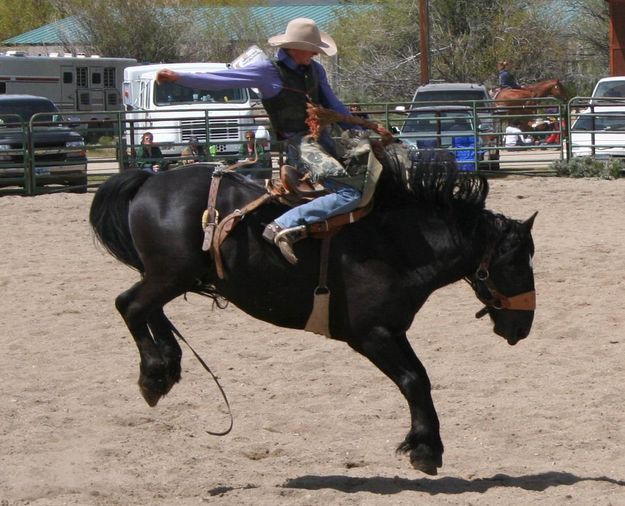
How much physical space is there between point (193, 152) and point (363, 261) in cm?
1301

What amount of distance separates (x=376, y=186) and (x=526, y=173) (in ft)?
44.3

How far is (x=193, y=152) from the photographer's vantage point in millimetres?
17609

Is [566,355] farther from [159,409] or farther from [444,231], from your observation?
[159,409]

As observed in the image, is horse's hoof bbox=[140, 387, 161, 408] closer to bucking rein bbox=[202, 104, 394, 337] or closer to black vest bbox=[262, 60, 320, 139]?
bucking rein bbox=[202, 104, 394, 337]

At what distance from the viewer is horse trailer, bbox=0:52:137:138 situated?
29688 millimetres

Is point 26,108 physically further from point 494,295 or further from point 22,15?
point 22,15

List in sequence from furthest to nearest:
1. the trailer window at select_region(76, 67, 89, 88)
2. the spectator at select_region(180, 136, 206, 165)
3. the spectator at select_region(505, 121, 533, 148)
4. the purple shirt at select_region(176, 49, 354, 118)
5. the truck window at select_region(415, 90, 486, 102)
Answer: the trailer window at select_region(76, 67, 89, 88)
the truck window at select_region(415, 90, 486, 102)
the spectator at select_region(505, 121, 533, 148)
the spectator at select_region(180, 136, 206, 165)
the purple shirt at select_region(176, 49, 354, 118)

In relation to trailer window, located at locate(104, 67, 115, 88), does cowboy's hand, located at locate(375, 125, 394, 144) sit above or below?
below

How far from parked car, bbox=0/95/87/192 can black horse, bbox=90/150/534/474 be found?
1169 cm

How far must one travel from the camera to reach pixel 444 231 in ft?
16.4

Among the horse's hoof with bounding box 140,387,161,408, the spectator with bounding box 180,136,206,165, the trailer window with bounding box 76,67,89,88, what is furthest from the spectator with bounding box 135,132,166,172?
the trailer window with bounding box 76,67,89,88

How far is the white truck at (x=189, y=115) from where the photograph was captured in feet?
57.1

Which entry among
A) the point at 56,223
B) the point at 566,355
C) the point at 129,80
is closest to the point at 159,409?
the point at 566,355

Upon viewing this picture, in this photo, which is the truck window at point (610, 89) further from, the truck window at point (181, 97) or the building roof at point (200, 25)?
the building roof at point (200, 25)
